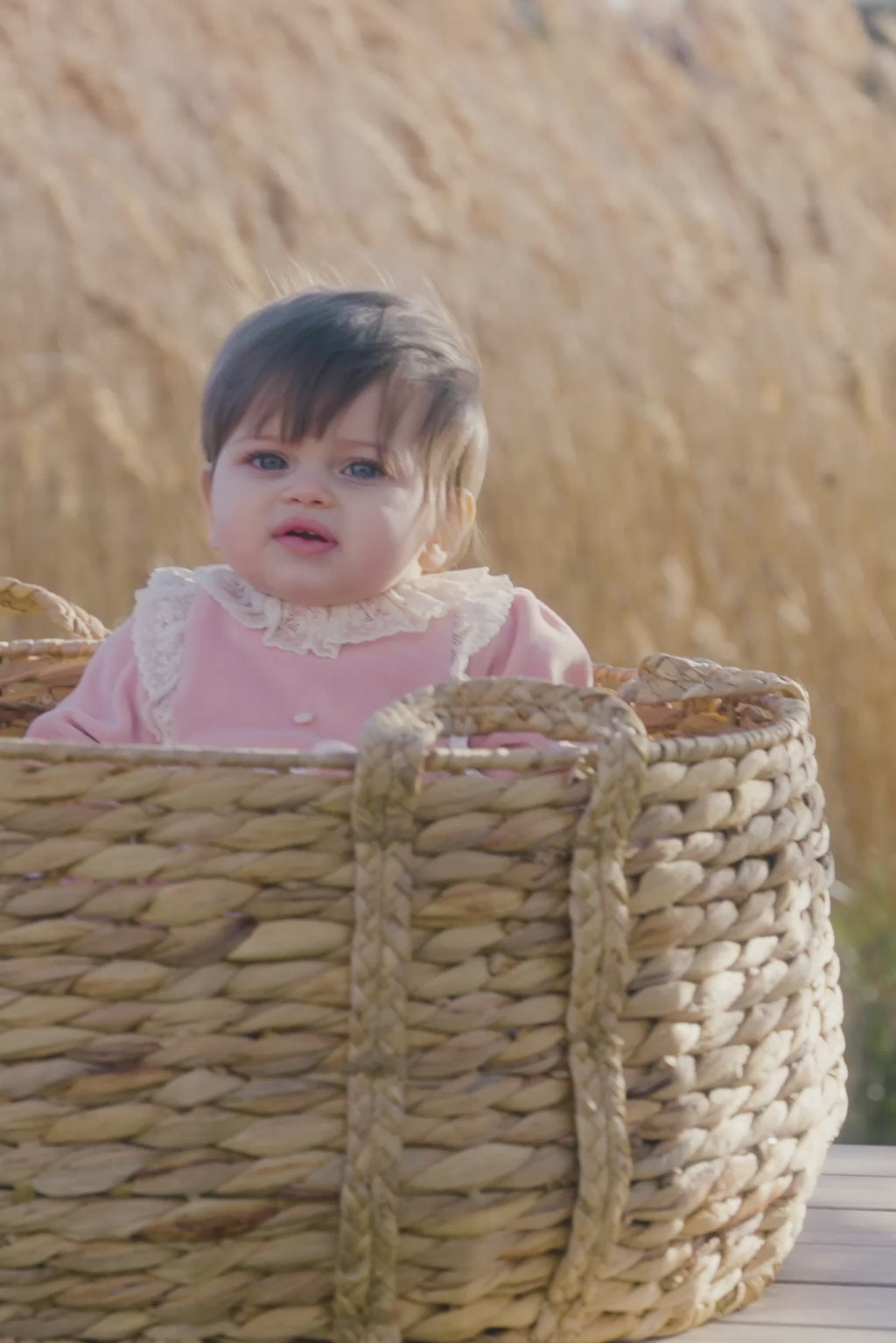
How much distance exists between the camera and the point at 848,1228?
102 centimetres

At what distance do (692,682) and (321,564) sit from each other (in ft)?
0.81

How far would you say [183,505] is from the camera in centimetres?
182

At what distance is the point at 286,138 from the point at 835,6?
702 mm

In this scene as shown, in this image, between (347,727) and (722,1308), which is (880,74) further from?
(722,1308)

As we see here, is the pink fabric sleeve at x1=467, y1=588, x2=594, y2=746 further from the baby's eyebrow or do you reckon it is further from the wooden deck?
the wooden deck

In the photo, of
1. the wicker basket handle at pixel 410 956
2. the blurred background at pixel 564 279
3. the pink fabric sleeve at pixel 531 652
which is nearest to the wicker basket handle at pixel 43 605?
the pink fabric sleeve at pixel 531 652

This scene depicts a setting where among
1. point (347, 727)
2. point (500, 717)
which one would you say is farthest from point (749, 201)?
point (500, 717)

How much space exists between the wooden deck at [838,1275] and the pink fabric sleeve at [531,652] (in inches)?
13.3

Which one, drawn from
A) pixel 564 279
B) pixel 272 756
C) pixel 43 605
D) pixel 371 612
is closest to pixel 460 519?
pixel 371 612

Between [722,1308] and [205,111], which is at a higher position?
[205,111]

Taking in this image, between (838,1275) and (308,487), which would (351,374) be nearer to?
(308,487)

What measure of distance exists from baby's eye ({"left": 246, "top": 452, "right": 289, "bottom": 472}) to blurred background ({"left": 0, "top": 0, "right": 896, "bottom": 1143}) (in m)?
0.66

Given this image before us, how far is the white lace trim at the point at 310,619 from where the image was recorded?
1094 millimetres

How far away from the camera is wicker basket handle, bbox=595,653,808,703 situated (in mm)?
1020
